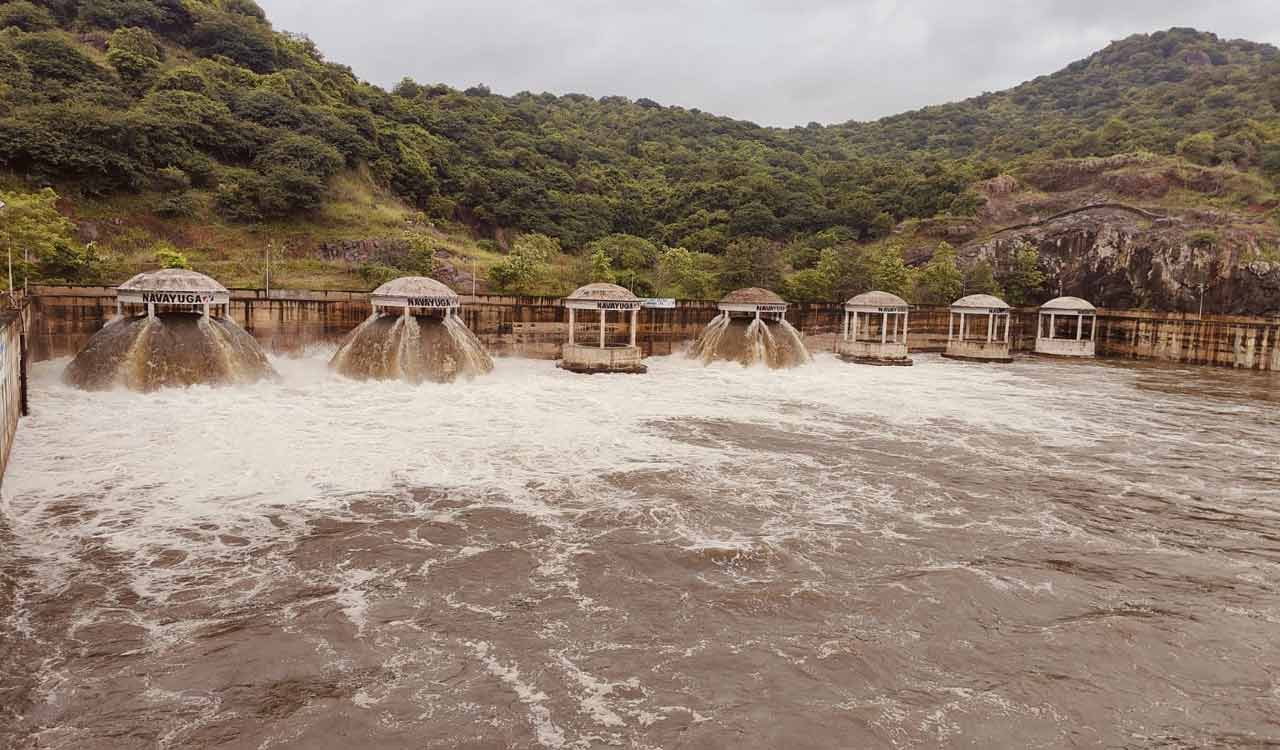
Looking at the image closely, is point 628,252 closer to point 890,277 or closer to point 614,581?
point 890,277

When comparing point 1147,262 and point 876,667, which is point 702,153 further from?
point 876,667

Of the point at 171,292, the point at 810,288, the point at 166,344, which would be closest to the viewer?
the point at 166,344

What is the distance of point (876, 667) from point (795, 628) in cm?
93

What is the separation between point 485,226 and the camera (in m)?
55.2

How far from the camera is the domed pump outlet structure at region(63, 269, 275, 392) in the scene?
19.0m

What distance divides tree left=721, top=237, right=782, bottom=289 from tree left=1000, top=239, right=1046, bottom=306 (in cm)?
1643

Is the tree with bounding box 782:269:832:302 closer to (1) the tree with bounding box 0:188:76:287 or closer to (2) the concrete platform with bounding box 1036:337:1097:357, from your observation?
(2) the concrete platform with bounding box 1036:337:1097:357

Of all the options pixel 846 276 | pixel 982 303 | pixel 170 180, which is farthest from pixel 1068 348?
pixel 170 180

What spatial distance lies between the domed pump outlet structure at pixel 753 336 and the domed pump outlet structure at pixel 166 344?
56.0 ft

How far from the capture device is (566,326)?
31531 millimetres

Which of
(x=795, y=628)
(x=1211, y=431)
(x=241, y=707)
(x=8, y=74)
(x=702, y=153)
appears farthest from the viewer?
(x=702, y=153)

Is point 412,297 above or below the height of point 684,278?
below

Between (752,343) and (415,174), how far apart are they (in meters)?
33.6

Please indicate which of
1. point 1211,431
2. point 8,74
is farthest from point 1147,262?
point 8,74
